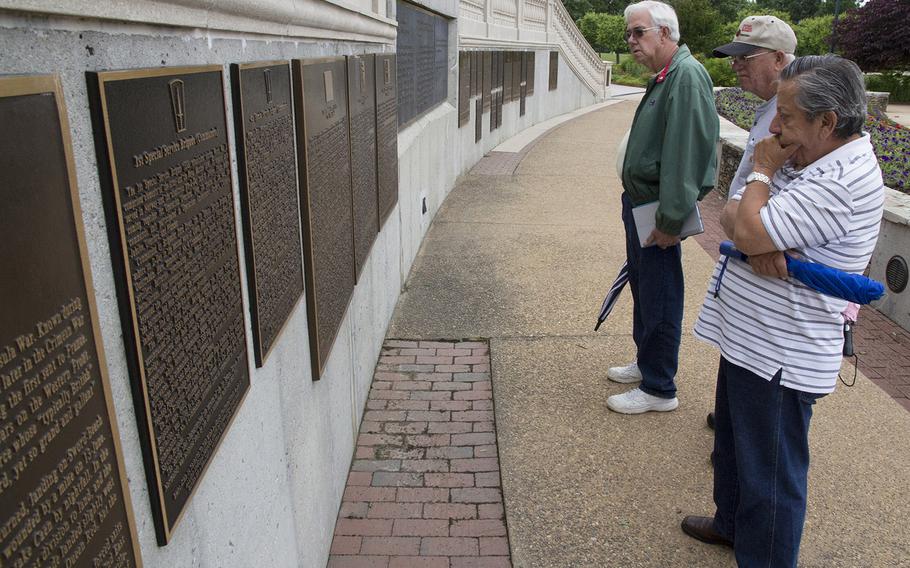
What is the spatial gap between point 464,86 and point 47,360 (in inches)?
353

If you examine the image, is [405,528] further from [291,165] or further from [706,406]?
[706,406]

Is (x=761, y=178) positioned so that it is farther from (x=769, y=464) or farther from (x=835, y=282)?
(x=769, y=464)

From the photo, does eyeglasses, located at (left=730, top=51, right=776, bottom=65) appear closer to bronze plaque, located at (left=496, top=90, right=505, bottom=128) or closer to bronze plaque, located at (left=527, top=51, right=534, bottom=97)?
bronze plaque, located at (left=496, top=90, right=505, bottom=128)

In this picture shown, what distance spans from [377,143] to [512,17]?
10.8 meters

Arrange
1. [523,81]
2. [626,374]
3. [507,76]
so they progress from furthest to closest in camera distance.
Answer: [523,81] → [507,76] → [626,374]

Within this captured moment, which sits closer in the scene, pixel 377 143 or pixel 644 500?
pixel 644 500

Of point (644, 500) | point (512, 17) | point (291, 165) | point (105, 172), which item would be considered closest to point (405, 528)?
point (644, 500)

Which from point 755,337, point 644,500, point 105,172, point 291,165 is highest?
point 105,172

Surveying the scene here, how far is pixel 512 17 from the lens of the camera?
45.9 ft

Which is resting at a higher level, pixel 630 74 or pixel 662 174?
pixel 662 174

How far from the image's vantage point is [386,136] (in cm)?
457

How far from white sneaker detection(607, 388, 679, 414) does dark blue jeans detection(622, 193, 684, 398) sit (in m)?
0.03

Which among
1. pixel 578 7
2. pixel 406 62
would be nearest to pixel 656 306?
pixel 406 62

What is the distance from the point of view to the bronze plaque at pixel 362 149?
343 cm
